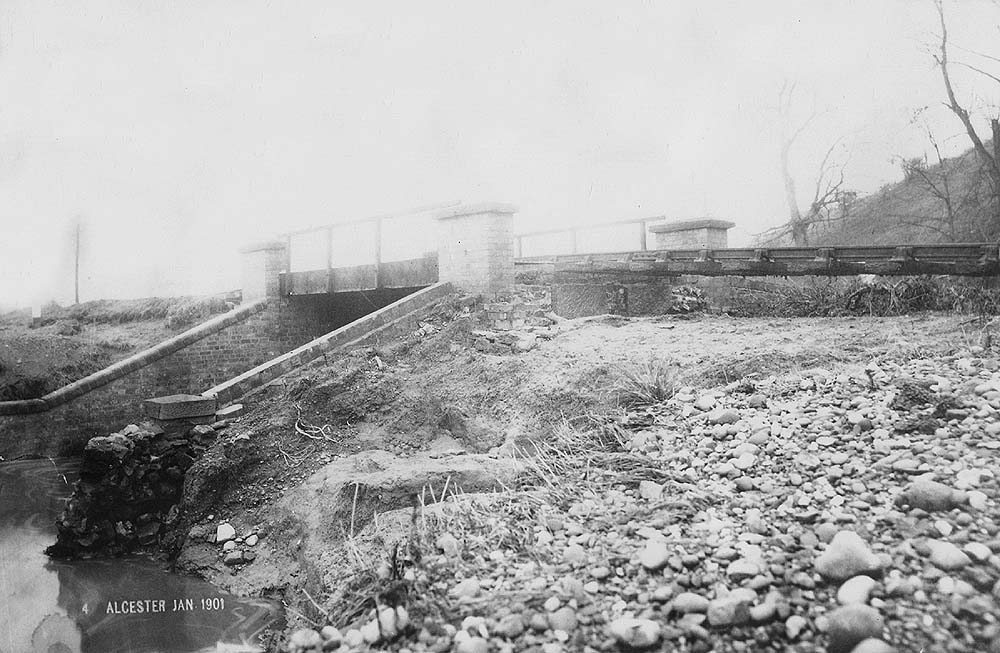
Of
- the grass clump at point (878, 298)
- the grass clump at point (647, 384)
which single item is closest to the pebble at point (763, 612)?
the grass clump at point (647, 384)

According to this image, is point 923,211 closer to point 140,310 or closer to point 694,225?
point 694,225

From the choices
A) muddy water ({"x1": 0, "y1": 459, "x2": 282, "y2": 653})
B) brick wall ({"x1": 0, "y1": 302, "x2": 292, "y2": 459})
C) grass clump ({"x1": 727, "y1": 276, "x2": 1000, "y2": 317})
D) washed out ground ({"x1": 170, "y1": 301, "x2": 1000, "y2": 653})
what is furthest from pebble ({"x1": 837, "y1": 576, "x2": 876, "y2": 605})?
brick wall ({"x1": 0, "y1": 302, "x2": 292, "y2": 459})

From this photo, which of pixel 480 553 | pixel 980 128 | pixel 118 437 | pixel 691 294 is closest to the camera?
pixel 480 553

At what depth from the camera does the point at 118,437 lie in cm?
657

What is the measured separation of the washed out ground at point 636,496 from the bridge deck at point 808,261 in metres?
0.71

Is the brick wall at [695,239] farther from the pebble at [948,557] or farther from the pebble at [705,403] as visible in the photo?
the pebble at [948,557]

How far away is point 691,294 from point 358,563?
23.3 ft

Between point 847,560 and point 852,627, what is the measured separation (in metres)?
0.37

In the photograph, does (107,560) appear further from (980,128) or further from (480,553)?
(980,128)

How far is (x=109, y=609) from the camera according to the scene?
5.14 metres

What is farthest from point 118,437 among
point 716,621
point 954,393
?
point 954,393

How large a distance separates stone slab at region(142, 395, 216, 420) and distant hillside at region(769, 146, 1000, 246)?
371 inches

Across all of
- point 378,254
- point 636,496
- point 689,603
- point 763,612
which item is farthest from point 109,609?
point 378,254

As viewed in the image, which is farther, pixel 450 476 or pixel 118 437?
pixel 118 437
